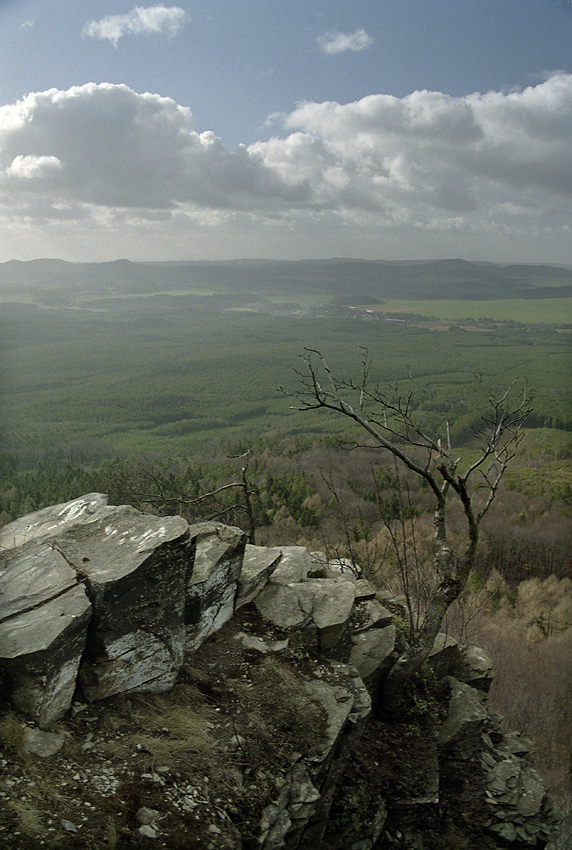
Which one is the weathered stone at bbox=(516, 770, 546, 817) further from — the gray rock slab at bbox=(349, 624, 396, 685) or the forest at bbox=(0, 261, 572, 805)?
the forest at bbox=(0, 261, 572, 805)

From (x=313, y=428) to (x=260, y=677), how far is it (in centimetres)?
7946

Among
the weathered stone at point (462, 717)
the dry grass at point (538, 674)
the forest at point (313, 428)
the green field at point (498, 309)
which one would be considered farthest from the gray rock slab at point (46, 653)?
the green field at point (498, 309)

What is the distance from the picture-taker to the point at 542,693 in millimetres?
29531

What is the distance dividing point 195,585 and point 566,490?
5357cm

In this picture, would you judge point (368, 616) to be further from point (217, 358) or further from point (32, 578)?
point (217, 358)

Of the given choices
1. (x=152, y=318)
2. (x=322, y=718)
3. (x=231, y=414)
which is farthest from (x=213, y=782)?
(x=152, y=318)

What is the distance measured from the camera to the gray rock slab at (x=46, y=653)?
6.29 metres

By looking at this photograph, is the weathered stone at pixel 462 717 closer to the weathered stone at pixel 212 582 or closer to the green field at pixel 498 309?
the weathered stone at pixel 212 582

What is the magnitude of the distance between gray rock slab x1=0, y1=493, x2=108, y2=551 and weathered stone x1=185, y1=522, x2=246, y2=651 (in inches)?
76.5

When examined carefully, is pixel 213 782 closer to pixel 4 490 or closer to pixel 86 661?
pixel 86 661

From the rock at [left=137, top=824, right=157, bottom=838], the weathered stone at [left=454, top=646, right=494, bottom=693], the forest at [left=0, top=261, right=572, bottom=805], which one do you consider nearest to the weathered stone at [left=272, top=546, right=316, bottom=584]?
the forest at [left=0, top=261, right=572, bottom=805]

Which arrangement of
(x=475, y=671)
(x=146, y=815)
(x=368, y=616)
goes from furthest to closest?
(x=475, y=671) → (x=368, y=616) → (x=146, y=815)

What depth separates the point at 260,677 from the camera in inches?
328

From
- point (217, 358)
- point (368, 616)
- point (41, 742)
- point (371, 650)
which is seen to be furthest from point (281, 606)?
point (217, 358)
